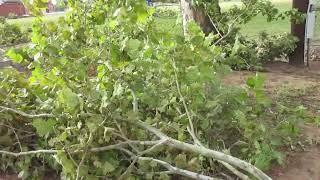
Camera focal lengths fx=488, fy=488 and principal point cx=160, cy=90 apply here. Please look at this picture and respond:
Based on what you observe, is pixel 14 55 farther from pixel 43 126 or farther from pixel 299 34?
pixel 299 34

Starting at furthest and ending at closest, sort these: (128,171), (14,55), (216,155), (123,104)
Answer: (14,55), (123,104), (128,171), (216,155)

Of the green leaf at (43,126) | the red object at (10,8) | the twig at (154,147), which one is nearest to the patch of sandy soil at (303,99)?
the twig at (154,147)

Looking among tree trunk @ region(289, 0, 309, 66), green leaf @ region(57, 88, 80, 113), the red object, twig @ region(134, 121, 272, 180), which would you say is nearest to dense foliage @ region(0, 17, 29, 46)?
tree trunk @ region(289, 0, 309, 66)

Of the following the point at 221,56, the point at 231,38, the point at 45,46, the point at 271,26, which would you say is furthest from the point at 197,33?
the point at 271,26

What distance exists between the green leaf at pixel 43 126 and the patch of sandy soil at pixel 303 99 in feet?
5.28

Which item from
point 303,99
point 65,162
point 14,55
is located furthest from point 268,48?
point 65,162

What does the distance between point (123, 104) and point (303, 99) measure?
282 cm

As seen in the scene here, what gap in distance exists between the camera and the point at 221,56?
3.92 m

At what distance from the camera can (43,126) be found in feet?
11.3

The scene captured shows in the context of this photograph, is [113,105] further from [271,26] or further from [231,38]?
[271,26]

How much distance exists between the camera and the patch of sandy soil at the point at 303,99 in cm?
356

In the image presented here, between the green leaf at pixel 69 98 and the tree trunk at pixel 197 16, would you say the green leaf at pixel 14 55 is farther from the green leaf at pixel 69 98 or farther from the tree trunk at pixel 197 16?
the tree trunk at pixel 197 16

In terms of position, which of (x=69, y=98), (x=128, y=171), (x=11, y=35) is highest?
(x=69, y=98)

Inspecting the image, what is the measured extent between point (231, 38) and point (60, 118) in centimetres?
480
